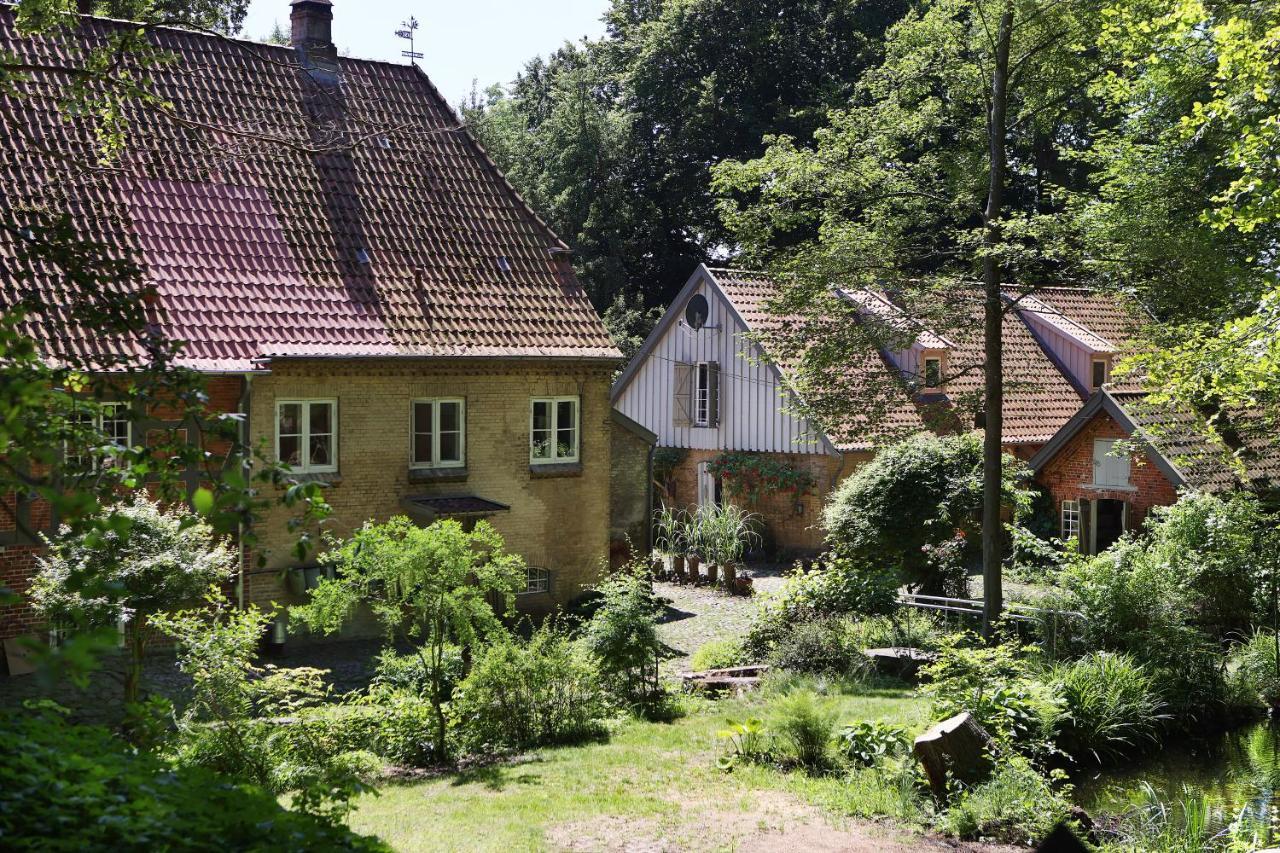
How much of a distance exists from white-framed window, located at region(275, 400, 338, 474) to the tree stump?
11.8 m

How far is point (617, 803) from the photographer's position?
11.2 m

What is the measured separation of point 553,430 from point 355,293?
4.51 m

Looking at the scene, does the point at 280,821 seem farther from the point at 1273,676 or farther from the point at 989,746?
the point at 1273,676

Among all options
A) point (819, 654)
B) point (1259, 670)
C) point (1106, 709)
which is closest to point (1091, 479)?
point (1259, 670)

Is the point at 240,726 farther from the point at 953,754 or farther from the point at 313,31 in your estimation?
the point at 313,31

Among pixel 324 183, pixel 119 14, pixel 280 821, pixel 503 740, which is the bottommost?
pixel 503 740

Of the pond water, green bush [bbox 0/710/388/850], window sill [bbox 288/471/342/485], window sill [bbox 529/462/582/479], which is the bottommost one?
the pond water

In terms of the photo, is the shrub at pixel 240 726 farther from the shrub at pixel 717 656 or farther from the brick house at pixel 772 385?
the brick house at pixel 772 385

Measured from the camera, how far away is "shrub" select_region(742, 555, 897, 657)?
1841 cm

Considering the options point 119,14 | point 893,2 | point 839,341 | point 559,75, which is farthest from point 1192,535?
point 559,75

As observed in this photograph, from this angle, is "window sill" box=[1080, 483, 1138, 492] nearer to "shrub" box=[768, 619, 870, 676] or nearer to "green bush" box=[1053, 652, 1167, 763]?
"shrub" box=[768, 619, 870, 676]

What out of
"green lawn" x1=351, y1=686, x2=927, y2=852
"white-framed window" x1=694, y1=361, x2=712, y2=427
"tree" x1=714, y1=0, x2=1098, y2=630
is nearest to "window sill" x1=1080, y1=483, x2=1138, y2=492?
"tree" x1=714, y1=0, x2=1098, y2=630

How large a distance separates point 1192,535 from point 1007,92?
288 inches

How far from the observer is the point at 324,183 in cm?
2200
